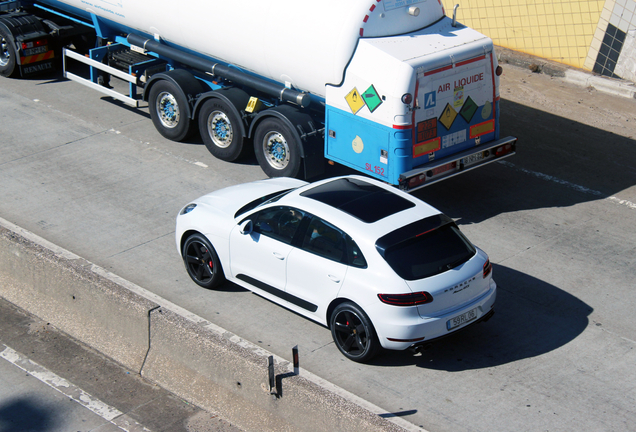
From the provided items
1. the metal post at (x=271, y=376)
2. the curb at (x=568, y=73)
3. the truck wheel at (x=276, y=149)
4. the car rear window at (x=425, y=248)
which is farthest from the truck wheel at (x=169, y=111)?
the curb at (x=568, y=73)

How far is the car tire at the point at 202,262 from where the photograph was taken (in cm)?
825

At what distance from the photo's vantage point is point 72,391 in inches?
280

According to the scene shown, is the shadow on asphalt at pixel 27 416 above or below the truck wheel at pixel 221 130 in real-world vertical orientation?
below

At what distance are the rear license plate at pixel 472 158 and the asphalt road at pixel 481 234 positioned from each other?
0.70 meters

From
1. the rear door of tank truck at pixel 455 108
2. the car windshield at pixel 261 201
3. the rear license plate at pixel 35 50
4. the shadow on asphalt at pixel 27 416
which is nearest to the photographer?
the shadow on asphalt at pixel 27 416

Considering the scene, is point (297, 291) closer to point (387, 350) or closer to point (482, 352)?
point (387, 350)

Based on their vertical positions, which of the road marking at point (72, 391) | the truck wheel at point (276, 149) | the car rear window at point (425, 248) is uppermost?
the car rear window at point (425, 248)

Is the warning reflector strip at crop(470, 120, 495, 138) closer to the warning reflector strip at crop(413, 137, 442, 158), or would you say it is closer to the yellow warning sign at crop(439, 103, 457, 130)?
the yellow warning sign at crop(439, 103, 457, 130)

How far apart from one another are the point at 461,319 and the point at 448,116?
3754 mm

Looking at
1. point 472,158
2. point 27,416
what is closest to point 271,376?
Result: point 27,416

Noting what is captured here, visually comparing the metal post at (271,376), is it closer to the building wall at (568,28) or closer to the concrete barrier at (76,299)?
the concrete barrier at (76,299)

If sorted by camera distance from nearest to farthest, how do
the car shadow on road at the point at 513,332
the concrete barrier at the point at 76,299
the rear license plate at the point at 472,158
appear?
the concrete barrier at the point at 76,299 → the car shadow on road at the point at 513,332 → the rear license plate at the point at 472,158

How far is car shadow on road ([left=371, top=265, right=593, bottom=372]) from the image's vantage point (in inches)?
289

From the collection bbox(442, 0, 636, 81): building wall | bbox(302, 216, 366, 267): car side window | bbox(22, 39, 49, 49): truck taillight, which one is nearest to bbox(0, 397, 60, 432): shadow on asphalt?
bbox(302, 216, 366, 267): car side window
